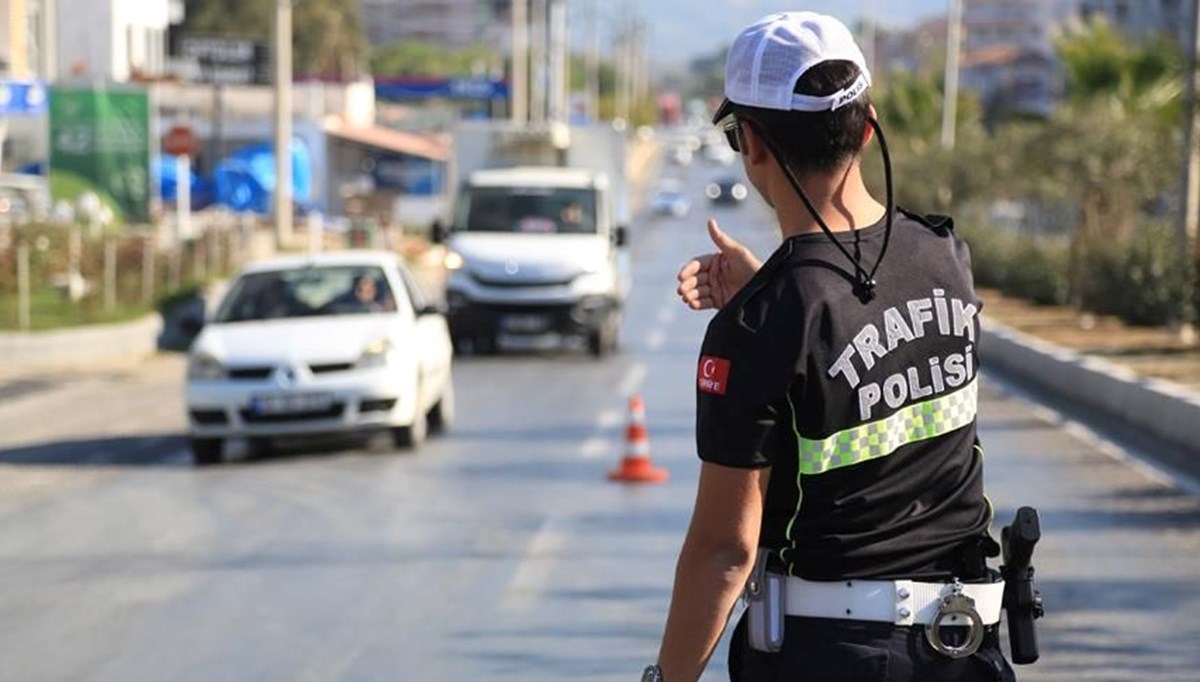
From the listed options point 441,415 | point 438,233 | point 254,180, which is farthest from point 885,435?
point 254,180

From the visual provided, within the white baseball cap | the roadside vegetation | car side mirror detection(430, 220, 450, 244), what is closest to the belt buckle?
the white baseball cap

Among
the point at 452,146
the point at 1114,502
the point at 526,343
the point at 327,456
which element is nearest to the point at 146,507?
the point at 327,456

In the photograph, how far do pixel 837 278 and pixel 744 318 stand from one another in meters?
0.19

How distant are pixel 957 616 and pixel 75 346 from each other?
2141cm

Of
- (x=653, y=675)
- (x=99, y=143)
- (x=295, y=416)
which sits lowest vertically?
(x=295, y=416)

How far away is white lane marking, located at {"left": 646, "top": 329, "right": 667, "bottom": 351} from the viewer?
27430mm

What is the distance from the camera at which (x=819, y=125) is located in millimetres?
3449

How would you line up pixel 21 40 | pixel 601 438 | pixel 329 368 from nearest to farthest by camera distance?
pixel 329 368 → pixel 601 438 → pixel 21 40

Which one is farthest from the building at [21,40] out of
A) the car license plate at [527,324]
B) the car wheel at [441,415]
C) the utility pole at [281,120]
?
the car wheel at [441,415]

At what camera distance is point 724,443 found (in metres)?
3.29

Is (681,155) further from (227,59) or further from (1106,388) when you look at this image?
(1106,388)

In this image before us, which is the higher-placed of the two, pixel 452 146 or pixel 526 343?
pixel 452 146

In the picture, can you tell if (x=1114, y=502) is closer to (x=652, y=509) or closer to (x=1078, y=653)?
(x=652, y=509)

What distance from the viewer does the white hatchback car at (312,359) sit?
15242 mm
